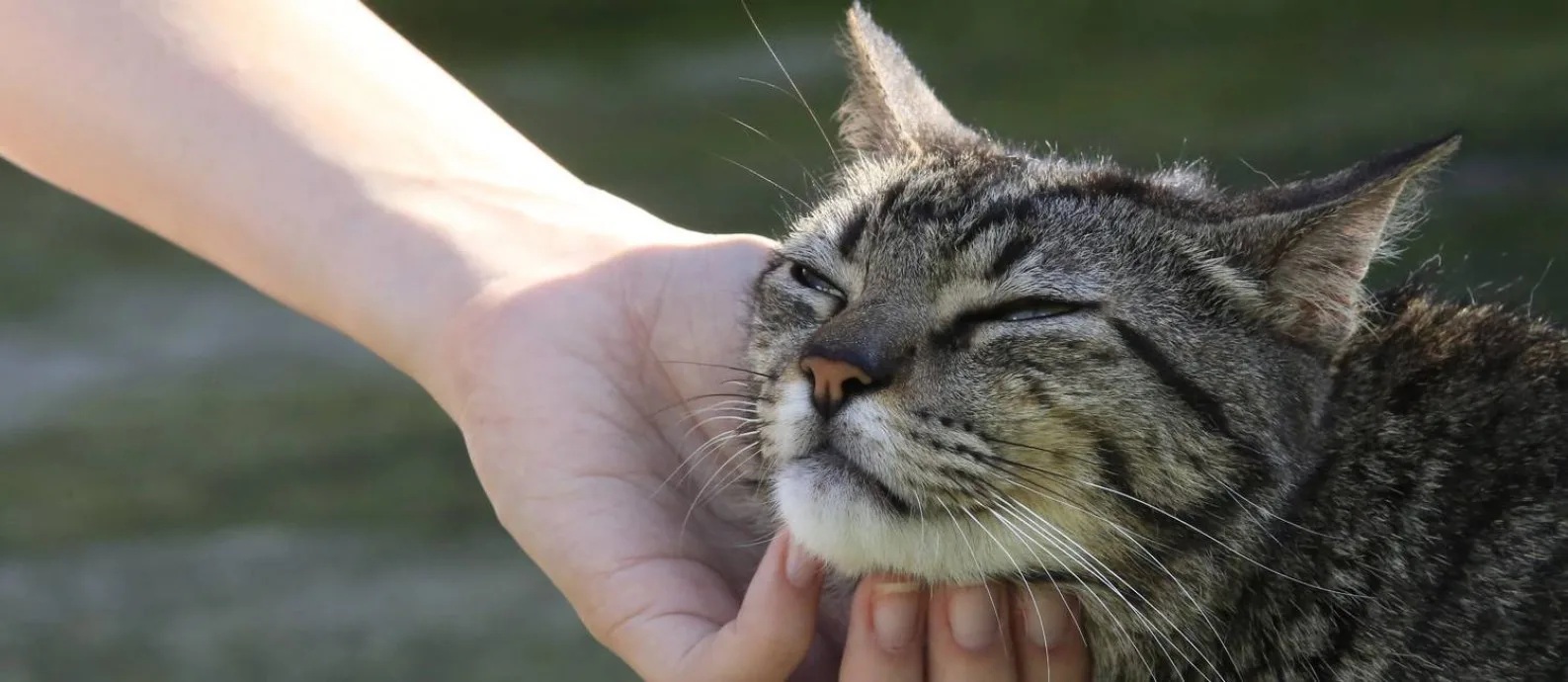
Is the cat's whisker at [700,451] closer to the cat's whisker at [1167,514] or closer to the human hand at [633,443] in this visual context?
the human hand at [633,443]

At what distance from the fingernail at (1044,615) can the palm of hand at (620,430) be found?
0.52 meters

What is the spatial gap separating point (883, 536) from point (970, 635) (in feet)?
0.76

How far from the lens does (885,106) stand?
314 centimetres

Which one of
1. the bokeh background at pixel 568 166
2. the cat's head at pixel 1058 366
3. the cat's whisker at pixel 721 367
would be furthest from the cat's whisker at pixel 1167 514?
the bokeh background at pixel 568 166

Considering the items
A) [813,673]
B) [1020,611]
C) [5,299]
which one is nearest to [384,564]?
[5,299]

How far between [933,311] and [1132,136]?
4534 millimetres

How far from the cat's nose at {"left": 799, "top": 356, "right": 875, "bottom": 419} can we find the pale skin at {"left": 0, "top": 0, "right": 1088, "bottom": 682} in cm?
58

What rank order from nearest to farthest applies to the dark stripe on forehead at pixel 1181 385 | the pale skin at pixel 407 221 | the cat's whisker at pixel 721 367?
the dark stripe on forehead at pixel 1181 385, the cat's whisker at pixel 721 367, the pale skin at pixel 407 221

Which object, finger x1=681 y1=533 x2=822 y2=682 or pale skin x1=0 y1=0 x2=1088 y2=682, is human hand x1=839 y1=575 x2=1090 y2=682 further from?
pale skin x1=0 y1=0 x2=1088 y2=682

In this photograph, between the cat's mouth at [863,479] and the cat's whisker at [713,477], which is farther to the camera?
the cat's whisker at [713,477]

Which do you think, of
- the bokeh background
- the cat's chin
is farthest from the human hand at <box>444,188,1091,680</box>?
the bokeh background

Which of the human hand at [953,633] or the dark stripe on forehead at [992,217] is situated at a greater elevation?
the dark stripe on forehead at [992,217]

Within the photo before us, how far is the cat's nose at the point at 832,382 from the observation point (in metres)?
2.37

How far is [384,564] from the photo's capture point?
541 centimetres
